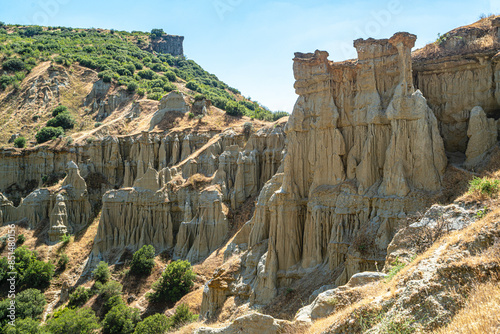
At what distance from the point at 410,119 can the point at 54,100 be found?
6507 cm

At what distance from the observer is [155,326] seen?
2570 centimetres

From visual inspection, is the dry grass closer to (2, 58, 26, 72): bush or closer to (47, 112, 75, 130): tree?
(47, 112, 75, 130): tree

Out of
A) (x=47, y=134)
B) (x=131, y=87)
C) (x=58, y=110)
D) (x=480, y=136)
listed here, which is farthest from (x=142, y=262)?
(x=131, y=87)

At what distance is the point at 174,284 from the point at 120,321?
4.88 metres

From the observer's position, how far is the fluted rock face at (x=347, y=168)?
61.8ft

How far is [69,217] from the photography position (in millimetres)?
43500

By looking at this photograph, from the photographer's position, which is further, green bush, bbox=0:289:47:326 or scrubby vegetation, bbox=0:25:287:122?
scrubby vegetation, bbox=0:25:287:122

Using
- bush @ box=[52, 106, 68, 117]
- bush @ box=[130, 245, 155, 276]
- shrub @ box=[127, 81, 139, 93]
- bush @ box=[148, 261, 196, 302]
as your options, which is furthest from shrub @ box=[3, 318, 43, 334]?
shrub @ box=[127, 81, 139, 93]

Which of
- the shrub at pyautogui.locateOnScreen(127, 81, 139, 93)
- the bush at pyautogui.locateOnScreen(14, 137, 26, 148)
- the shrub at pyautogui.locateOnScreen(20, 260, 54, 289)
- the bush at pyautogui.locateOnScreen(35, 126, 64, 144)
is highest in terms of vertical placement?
the shrub at pyautogui.locateOnScreen(127, 81, 139, 93)

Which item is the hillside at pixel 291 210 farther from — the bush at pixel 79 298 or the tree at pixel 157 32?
the tree at pixel 157 32

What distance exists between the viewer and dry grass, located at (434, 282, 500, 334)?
21.3ft

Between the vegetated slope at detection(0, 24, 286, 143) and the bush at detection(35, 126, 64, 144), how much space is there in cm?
327

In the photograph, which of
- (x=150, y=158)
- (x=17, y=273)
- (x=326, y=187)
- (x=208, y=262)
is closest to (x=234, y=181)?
(x=208, y=262)

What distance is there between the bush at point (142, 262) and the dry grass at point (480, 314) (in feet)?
102
